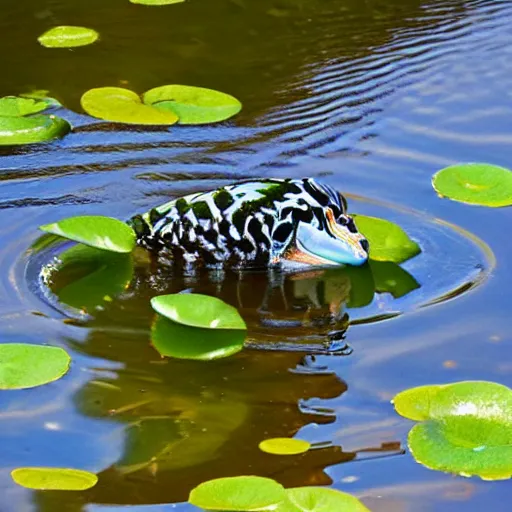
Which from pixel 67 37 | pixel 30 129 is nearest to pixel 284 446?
pixel 30 129

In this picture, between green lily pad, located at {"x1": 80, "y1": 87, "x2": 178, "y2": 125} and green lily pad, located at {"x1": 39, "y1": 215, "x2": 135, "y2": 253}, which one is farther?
green lily pad, located at {"x1": 80, "y1": 87, "x2": 178, "y2": 125}

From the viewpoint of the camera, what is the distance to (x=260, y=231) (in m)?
2.98

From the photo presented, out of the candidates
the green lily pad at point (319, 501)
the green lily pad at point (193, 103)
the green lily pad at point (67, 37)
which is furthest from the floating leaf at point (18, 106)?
the green lily pad at point (319, 501)

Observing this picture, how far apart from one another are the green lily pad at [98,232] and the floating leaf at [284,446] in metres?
0.83

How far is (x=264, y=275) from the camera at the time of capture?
3.04m

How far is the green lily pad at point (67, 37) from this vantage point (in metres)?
4.51

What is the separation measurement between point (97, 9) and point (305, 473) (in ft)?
10.4

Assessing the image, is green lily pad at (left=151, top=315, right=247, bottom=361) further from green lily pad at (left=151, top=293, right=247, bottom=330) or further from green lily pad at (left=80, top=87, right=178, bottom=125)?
green lily pad at (left=80, top=87, right=178, bottom=125)

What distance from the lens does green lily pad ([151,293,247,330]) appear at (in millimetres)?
2664

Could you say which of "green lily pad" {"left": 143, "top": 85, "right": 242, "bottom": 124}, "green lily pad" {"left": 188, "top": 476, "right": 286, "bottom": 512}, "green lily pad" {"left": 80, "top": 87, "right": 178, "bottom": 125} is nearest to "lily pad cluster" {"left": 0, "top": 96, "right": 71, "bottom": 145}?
"green lily pad" {"left": 80, "top": 87, "right": 178, "bottom": 125}

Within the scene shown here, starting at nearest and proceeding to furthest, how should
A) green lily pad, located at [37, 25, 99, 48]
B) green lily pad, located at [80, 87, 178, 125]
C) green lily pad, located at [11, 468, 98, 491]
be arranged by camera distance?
green lily pad, located at [11, 468, 98, 491], green lily pad, located at [80, 87, 178, 125], green lily pad, located at [37, 25, 99, 48]

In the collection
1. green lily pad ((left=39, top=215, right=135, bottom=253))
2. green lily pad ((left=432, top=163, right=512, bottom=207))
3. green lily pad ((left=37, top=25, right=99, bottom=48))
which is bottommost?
green lily pad ((left=432, top=163, right=512, bottom=207))

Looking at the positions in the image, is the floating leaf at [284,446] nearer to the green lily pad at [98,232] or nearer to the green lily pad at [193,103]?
the green lily pad at [98,232]

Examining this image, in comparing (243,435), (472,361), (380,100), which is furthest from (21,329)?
(380,100)
